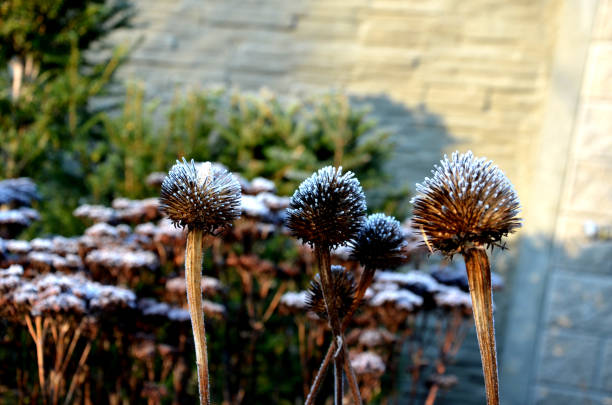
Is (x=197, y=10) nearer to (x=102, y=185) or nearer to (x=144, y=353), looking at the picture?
(x=102, y=185)

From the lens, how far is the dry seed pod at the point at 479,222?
446 mm

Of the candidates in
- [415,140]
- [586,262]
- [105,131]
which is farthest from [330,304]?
[415,140]

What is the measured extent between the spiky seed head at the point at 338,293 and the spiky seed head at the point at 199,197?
0.14 m

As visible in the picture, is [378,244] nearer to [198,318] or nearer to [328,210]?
[328,210]

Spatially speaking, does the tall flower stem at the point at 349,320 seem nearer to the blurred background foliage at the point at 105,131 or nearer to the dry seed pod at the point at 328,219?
the dry seed pod at the point at 328,219

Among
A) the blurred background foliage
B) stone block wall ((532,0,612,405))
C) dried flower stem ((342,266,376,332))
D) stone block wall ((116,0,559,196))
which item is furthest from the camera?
stone block wall ((116,0,559,196))

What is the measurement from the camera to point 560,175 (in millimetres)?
2766

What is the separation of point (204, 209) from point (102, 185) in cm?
192

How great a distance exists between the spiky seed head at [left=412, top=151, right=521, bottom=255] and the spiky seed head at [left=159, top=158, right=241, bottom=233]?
19 centimetres

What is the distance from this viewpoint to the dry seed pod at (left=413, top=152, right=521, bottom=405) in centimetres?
45

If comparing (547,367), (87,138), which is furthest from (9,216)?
(547,367)

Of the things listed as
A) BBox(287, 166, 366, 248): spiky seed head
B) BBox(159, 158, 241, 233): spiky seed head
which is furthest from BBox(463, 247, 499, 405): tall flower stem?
BBox(159, 158, 241, 233): spiky seed head

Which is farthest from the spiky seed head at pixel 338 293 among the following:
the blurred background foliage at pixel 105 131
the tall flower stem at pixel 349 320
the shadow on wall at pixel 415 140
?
the shadow on wall at pixel 415 140

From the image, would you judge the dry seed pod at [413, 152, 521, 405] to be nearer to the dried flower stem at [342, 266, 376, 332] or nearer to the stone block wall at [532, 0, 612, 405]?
the dried flower stem at [342, 266, 376, 332]
